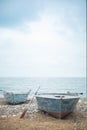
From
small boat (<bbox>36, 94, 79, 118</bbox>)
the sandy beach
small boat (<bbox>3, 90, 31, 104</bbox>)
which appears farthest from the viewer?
small boat (<bbox>3, 90, 31, 104</bbox>)

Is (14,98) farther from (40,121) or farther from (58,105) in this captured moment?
(40,121)

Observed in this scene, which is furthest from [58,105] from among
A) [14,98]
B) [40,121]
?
[14,98]

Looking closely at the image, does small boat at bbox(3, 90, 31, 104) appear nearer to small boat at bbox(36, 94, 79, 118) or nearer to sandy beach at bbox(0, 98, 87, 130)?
sandy beach at bbox(0, 98, 87, 130)

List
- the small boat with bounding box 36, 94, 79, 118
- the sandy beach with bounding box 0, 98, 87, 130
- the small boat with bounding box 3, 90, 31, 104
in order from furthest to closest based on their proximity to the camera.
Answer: the small boat with bounding box 3, 90, 31, 104 → the small boat with bounding box 36, 94, 79, 118 → the sandy beach with bounding box 0, 98, 87, 130

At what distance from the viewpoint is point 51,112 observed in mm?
15922

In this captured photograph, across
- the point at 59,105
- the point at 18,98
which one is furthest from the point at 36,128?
the point at 18,98

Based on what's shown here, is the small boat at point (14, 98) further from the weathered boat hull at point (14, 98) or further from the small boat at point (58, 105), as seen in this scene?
the small boat at point (58, 105)

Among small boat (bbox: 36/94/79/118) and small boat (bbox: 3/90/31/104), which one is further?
small boat (bbox: 3/90/31/104)

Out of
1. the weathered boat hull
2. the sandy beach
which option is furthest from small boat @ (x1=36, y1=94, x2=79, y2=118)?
the weathered boat hull

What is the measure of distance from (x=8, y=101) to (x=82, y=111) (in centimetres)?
1066

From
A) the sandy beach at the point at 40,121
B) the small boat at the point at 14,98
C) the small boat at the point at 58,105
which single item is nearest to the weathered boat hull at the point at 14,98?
the small boat at the point at 14,98

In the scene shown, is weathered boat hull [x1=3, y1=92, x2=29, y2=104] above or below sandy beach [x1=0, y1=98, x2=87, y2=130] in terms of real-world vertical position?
above

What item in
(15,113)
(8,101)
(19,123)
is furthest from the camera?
(8,101)

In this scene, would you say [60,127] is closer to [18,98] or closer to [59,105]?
[59,105]
